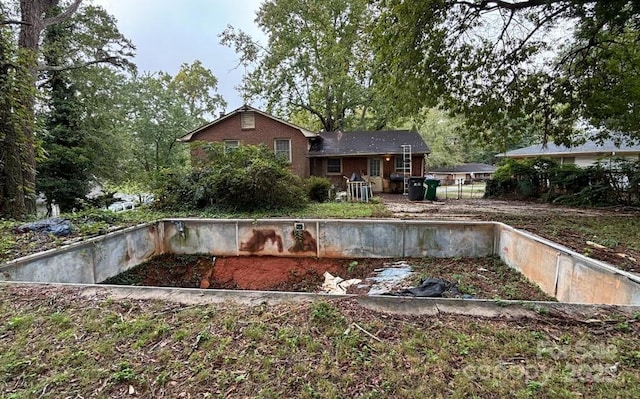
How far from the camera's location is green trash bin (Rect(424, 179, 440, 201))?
1385 centimetres

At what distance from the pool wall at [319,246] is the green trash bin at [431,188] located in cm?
730

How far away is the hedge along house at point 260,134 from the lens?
1733 centimetres

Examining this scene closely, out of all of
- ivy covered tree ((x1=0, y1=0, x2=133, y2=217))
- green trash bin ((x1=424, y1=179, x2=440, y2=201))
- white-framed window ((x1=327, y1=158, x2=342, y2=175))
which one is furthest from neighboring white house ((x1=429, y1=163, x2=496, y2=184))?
ivy covered tree ((x1=0, y1=0, x2=133, y2=217))

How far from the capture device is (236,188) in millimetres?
9391

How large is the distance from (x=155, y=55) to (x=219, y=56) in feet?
25.5

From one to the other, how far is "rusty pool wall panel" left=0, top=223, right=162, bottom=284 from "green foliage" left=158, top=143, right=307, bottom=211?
230cm

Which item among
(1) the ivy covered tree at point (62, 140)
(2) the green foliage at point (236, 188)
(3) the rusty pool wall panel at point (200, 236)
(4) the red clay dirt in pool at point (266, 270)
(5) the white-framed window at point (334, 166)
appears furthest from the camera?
(5) the white-framed window at point (334, 166)

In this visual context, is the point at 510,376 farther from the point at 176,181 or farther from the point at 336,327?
the point at 176,181

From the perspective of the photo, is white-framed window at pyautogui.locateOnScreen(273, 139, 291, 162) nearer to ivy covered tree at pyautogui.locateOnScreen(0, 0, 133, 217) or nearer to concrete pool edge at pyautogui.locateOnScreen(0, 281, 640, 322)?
ivy covered tree at pyautogui.locateOnScreen(0, 0, 133, 217)

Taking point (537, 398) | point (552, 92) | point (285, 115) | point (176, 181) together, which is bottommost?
point (537, 398)

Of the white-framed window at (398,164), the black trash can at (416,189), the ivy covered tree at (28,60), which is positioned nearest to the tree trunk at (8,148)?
the ivy covered tree at (28,60)

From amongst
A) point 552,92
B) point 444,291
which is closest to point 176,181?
point 444,291

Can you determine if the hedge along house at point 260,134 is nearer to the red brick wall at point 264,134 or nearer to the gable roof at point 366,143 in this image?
the red brick wall at point 264,134

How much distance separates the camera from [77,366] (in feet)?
7.23
